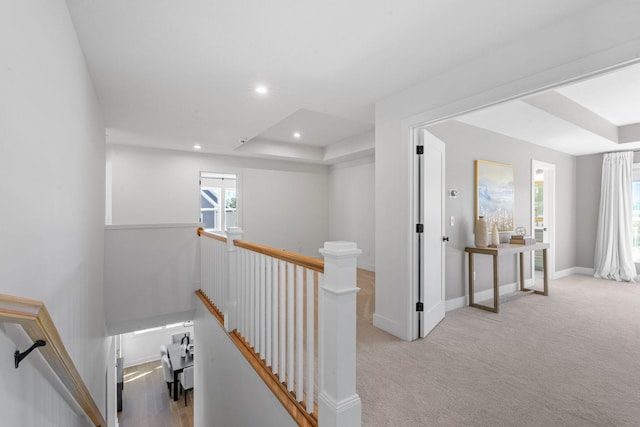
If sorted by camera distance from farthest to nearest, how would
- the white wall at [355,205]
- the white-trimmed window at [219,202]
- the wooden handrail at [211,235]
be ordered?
1. the white-trimmed window at [219,202]
2. the white wall at [355,205]
3. the wooden handrail at [211,235]

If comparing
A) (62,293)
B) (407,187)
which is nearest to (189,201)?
(62,293)

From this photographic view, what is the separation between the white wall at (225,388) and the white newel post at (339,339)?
408 millimetres

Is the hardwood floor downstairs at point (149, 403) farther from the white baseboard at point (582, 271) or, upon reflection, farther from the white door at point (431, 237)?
the white baseboard at point (582, 271)

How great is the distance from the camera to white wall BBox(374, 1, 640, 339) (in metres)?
1.63

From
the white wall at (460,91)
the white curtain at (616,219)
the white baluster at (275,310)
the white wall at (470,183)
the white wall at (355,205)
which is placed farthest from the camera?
the white wall at (355,205)

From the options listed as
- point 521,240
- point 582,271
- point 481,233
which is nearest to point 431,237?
point 481,233

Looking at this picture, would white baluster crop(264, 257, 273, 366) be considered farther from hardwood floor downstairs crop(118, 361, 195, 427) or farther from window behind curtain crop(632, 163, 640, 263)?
window behind curtain crop(632, 163, 640, 263)

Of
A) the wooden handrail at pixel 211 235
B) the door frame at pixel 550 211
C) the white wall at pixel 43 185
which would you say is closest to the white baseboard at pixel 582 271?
the door frame at pixel 550 211

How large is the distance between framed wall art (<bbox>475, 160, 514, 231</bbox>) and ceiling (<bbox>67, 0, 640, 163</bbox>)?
572 millimetres

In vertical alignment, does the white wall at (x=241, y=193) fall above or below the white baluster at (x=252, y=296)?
above

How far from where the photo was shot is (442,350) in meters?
2.51

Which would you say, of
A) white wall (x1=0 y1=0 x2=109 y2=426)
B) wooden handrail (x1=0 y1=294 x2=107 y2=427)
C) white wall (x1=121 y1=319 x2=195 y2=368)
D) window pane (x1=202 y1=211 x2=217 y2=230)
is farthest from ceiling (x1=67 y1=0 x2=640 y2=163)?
white wall (x1=121 y1=319 x2=195 y2=368)

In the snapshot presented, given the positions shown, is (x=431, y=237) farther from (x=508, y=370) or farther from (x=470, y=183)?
(x=470, y=183)

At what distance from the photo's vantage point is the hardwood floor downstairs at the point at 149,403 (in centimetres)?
545
